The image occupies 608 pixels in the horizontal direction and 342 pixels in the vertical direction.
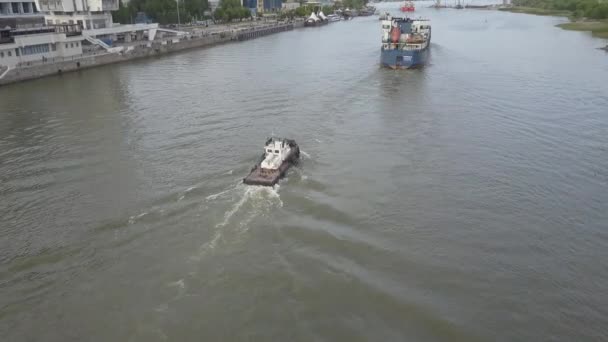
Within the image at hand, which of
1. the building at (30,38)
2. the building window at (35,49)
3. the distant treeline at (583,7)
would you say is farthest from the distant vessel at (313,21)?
the building window at (35,49)

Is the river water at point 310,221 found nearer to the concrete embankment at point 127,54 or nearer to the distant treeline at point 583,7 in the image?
the concrete embankment at point 127,54

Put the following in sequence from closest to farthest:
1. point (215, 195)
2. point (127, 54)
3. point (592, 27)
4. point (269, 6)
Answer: point (215, 195) < point (127, 54) < point (592, 27) < point (269, 6)

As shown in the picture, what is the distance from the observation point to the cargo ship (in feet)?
171

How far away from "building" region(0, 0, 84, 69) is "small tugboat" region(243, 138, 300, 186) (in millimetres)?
34063

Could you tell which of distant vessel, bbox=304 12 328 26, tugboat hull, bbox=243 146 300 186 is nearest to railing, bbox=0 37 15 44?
tugboat hull, bbox=243 146 300 186

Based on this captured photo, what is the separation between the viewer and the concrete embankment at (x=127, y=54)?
4447 centimetres

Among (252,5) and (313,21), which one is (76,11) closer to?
(313,21)

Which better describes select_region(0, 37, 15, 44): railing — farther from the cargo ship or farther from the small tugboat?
the cargo ship

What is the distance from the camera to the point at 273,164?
20.7 meters

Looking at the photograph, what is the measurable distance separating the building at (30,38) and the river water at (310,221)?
41.4 feet

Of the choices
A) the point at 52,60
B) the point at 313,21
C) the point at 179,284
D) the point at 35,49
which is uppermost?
the point at 313,21

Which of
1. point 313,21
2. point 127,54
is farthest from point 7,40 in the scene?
point 313,21

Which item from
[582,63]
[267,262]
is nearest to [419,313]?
[267,262]

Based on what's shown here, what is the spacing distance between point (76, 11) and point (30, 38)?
1378 centimetres
